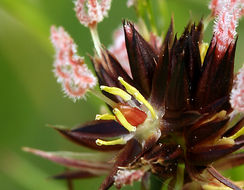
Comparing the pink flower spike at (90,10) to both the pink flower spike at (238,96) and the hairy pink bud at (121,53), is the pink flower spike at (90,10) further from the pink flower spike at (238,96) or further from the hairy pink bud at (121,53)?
the pink flower spike at (238,96)

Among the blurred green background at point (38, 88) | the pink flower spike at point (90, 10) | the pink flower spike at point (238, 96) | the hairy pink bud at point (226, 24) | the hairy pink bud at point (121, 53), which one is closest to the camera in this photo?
the pink flower spike at point (238, 96)

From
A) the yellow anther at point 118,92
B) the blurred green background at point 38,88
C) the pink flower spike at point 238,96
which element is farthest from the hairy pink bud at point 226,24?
the blurred green background at point 38,88

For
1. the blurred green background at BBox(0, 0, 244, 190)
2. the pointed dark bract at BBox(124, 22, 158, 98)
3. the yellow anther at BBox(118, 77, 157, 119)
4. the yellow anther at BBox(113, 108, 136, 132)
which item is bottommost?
the yellow anther at BBox(113, 108, 136, 132)

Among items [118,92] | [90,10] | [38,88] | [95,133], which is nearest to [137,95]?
[118,92]

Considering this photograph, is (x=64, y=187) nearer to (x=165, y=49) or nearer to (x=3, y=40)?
(x=3, y=40)

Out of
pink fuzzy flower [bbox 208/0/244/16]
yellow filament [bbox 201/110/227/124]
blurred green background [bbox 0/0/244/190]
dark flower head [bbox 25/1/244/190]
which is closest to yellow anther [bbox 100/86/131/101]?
dark flower head [bbox 25/1/244/190]

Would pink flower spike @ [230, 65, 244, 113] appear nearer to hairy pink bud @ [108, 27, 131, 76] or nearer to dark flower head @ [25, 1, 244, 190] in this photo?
dark flower head @ [25, 1, 244, 190]
